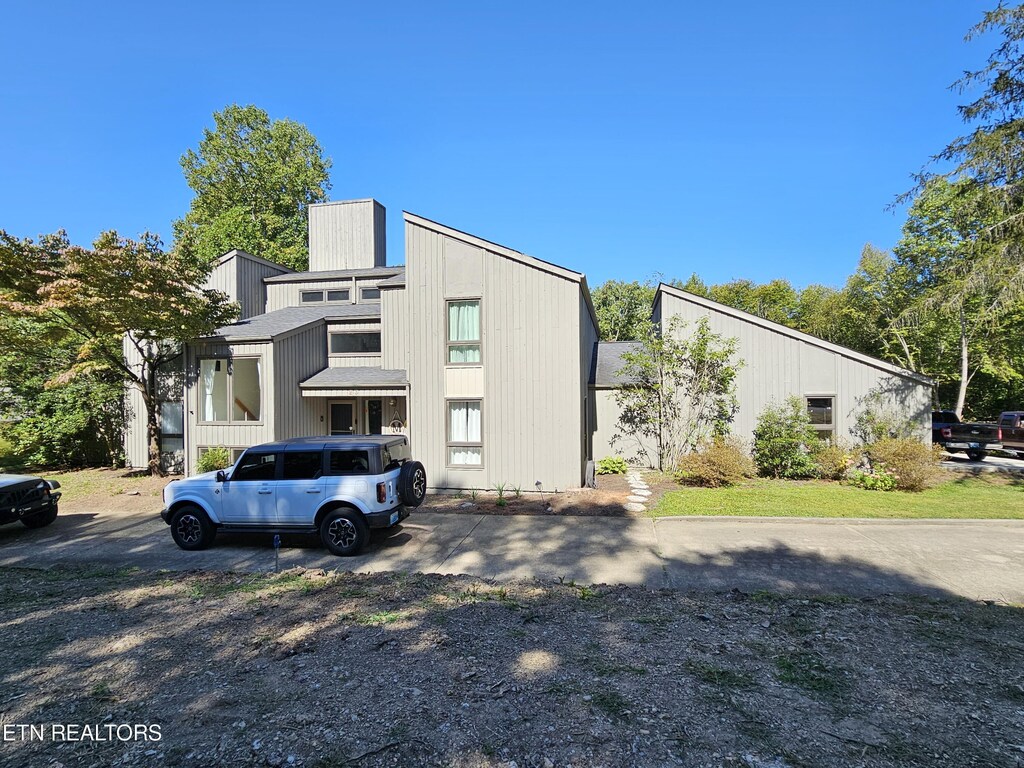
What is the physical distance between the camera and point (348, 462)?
7.56 metres

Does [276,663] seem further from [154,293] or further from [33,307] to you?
[33,307]

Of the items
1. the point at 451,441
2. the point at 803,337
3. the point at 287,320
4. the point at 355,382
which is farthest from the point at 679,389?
the point at 287,320

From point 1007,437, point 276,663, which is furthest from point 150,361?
point 1007,437

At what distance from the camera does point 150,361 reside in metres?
15.0

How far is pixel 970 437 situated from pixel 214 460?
26.6 metres

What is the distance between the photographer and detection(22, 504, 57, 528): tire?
978 cm

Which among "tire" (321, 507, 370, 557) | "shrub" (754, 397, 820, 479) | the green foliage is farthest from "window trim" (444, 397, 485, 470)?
the green foliage

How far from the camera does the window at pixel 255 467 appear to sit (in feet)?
25.8

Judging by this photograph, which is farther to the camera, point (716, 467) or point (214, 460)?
point (214, 460)

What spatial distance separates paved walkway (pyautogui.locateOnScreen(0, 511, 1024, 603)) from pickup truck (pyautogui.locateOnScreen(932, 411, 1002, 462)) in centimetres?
1295

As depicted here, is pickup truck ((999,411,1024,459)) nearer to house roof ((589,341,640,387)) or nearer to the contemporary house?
the contemporary house

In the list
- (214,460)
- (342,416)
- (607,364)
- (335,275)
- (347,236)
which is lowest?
(214,460)

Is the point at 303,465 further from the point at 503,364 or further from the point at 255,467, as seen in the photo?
the point at 503,364

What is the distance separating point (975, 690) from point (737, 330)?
11.8 metres
